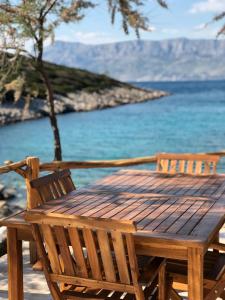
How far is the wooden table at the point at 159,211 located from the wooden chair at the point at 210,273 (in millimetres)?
195

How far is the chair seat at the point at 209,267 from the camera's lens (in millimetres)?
3347

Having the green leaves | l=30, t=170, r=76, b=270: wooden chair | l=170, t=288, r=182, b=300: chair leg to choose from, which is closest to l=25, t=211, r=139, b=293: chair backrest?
l=170, t=288, r=182, b=300: chair leg

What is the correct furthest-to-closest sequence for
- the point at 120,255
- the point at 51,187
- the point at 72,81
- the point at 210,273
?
the point at 72,81, the point at 51,187, the point at 210,273, the point at 120,255

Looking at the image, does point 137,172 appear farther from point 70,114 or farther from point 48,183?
point 70,114

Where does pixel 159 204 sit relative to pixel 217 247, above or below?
above

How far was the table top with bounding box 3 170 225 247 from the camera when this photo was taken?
10.1ft

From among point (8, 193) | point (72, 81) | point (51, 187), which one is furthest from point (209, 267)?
point (72, 81)

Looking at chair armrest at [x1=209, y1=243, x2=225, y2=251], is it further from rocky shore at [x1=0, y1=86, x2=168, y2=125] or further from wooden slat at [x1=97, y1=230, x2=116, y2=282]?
rocky shore at [x1=0, y1=86, x2=168, y2=125]

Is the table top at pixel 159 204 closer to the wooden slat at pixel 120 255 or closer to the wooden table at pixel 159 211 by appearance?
the wooden table at pixel 159 211

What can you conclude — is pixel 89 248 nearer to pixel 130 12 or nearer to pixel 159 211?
pixel 159 211

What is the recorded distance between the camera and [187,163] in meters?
5.17

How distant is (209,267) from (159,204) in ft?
1.82

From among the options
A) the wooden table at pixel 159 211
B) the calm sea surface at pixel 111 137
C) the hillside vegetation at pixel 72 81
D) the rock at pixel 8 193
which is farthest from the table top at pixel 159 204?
the hillside vegetation at pixel 72 81

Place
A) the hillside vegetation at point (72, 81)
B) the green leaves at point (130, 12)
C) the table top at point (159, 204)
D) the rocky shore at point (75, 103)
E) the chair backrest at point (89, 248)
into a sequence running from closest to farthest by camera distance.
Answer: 1. the chair backrest at point (89, 248)
2. the table top at point (159, 204)
3. the green leaves at point (130, 12)
4. the rocky shore at point (75, 103)
5. the hillside vegetation at point (72, 81)
